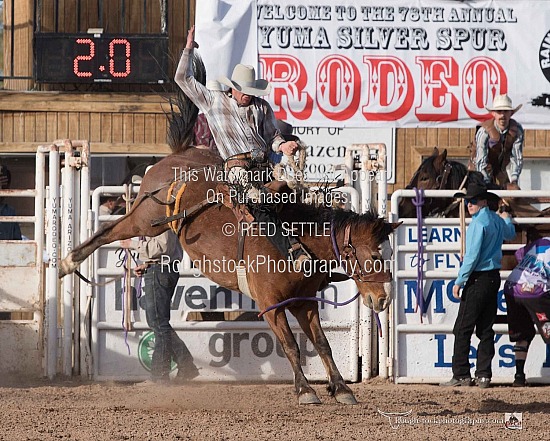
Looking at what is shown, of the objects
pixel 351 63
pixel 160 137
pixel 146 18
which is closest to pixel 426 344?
pixel 351 63

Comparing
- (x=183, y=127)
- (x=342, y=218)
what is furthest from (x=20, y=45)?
(x=342, y=218)

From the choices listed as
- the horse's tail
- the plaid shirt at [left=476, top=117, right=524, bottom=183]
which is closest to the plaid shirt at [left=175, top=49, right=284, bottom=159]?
the horse's tail

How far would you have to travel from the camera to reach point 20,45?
41.1 ft

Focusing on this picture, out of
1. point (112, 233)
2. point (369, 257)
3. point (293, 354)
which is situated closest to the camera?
point (369, 257)

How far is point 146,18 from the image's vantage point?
41.8 feet

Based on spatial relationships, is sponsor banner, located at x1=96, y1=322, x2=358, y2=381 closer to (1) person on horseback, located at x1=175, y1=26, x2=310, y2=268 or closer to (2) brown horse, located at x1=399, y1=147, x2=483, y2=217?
(2) brown horse, located at x1=399, y1=147, x2=483, y2=217

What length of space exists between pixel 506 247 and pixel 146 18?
606 centimetres

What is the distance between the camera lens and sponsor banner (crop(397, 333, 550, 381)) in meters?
8.70

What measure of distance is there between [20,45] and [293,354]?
730cm

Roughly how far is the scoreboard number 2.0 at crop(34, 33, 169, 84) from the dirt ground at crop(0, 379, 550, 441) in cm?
457

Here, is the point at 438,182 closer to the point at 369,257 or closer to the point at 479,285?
the point at 479,285

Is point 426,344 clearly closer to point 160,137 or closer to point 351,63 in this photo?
point 351,63

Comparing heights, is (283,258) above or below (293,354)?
above

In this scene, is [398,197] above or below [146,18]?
below
